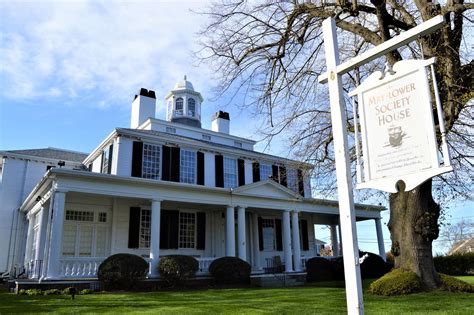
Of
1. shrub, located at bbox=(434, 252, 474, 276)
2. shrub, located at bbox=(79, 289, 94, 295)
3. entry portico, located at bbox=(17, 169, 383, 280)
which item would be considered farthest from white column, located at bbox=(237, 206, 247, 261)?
shrub, located at bbox=(434, 252, 474, 276)

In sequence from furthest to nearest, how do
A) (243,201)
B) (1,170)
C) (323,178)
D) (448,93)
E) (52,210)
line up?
(1,170)
(243,201)
(52,210)
(323,178)
(448,93)

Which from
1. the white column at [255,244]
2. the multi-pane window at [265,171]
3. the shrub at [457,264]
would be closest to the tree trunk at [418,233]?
the white column at [255,244]

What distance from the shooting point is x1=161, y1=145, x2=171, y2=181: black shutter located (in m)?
18.6

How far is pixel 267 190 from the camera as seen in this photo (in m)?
19.9

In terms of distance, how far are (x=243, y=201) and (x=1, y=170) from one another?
15.0 m

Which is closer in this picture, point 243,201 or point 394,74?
point 394,74

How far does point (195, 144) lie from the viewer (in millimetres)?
19906

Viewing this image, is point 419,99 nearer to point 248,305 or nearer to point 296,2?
point 248,305

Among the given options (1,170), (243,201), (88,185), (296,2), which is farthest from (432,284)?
(1,170)

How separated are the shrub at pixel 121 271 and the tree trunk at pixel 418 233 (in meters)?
8.66

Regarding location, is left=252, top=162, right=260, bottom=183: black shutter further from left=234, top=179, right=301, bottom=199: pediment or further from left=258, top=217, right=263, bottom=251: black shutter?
left=258, top=217, right=263, bottom=251: black shutter

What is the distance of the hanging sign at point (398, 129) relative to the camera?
3.42m

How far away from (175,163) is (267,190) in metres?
4.68

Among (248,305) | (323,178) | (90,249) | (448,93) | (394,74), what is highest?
(448,93)
